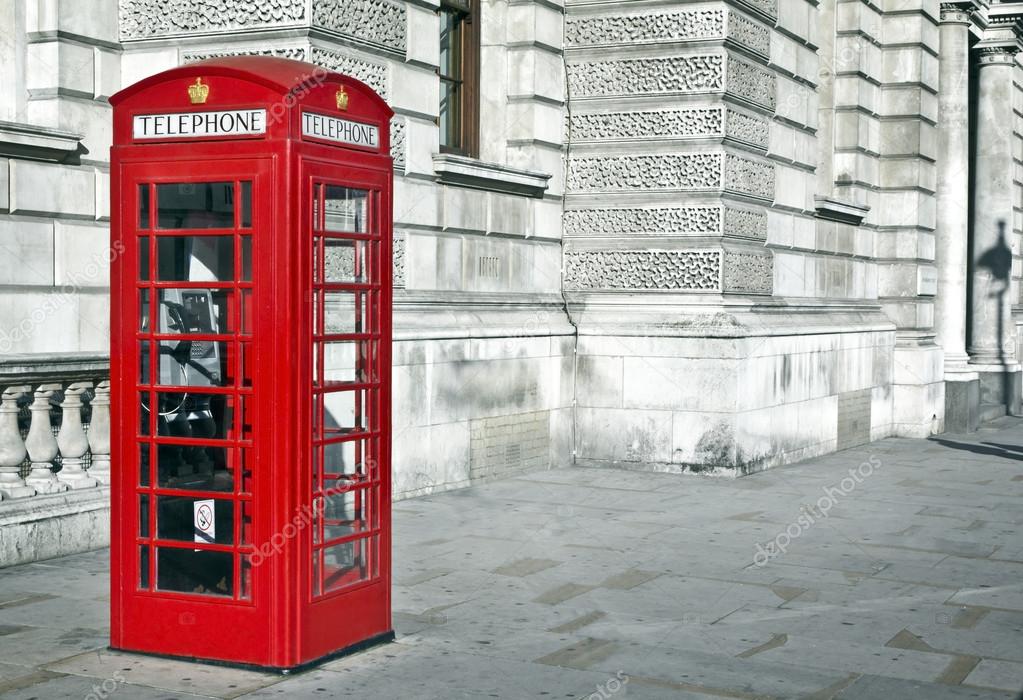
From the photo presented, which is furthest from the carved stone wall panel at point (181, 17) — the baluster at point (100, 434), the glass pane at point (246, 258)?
the glass pane at point (246, 258)

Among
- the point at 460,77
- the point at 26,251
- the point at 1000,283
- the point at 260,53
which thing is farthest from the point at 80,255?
the point at 1000,283

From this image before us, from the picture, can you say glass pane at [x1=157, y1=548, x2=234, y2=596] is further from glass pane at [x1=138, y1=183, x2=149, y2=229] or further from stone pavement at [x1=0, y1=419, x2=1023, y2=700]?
glass pane at [x1=138, y1=183, x2=149, y2=229]

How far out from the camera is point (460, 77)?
1337 cm

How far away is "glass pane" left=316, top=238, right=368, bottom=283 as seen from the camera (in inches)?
245

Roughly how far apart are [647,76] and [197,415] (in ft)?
28.2

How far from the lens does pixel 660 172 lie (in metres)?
13.7

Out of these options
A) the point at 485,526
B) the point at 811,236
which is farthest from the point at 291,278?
the point at 811,236

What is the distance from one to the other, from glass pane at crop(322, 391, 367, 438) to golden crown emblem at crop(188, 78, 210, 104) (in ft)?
4.52

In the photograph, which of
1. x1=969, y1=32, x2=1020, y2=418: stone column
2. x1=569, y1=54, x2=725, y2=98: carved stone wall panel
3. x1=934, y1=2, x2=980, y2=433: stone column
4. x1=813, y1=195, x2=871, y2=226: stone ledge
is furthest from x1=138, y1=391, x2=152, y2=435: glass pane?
x1=969, y1=32, x2=1020, y2=418: stone column

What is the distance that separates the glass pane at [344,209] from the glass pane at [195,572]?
1.49 meters

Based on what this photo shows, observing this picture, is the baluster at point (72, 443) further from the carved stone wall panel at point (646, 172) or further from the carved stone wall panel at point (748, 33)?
the carved stone wall panel at point (748, 33)

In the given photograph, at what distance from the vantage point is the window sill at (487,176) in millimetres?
12000

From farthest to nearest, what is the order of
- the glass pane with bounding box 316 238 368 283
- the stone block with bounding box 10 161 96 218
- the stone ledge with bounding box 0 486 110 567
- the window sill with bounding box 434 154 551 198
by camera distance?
the window sill with bounding box 434 154 551 198, the stone block with bounding box 10 161 96 218, the stone ledge with bounding box 0 486 110 567, the glass pane with bounding box 316 238 368 283
